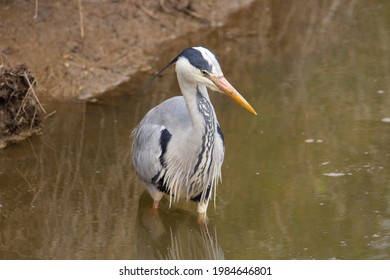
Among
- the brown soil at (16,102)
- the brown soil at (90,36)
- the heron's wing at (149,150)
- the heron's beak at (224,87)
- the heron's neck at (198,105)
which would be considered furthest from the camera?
the brown soil at (90,36)

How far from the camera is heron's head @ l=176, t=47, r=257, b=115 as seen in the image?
529 cm

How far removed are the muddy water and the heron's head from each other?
89 cm

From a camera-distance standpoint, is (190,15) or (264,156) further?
(190,15)

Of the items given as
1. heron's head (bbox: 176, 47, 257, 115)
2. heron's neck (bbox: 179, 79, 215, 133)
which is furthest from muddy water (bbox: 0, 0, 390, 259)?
heron's head (bbox: 176, 47, 257, 115)

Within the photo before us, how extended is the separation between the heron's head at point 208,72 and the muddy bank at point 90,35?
94.7 inches

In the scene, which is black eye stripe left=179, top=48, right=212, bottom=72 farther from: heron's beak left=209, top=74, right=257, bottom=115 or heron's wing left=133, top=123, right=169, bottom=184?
heron's wing left=133, top=123, right=169, bottom=184

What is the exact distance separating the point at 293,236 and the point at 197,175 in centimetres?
70

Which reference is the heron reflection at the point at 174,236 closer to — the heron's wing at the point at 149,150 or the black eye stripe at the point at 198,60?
the heron's wing at the point at 149,150

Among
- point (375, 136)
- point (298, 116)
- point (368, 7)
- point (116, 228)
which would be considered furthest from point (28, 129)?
point (368, 7)

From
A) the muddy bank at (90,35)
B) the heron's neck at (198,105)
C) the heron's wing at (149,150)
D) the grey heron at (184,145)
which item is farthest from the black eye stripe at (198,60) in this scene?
the muddy bank at (90,35)

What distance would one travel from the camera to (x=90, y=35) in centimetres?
825

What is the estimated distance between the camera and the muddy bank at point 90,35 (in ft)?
25.7

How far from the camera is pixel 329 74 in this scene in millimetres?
7605

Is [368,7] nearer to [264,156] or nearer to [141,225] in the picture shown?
[264,156]
